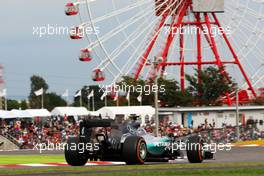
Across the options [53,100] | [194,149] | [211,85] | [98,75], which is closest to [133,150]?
[194,149]

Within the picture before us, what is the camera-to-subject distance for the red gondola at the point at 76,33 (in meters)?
61.4

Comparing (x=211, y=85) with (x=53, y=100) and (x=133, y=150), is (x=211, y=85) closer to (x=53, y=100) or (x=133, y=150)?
(x=133, y=150)

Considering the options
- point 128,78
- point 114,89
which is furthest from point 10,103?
point 114,89

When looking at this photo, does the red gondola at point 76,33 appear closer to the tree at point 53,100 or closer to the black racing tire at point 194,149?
the black racing tire at point 194,149

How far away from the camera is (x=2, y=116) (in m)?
60.2

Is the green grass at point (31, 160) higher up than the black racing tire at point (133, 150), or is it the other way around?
the black racing tire at point (133, 150)

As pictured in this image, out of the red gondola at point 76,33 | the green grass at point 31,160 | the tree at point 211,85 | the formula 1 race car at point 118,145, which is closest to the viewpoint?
the formula 1 race car at point 118,145

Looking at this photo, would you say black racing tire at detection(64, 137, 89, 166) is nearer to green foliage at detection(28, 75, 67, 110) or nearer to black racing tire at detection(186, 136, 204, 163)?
black racing tire at detection(186, 136, 204, 163)

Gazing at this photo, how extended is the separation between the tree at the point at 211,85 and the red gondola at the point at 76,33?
18.5m

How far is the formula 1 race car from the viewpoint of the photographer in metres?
25.5

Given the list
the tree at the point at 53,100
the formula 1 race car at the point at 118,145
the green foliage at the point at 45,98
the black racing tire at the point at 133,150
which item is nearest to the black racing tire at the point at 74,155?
the formula 1 race car at the point at 118,145

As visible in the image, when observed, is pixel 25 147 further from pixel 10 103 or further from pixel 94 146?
pixel 10 103

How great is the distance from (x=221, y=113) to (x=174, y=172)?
4765 centimetres

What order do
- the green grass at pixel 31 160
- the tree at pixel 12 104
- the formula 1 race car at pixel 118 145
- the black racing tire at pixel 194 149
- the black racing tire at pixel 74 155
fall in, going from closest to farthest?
the formula 1 race car at pixel 118 145 → the black racing tire at pixel 74 155 → the black racing tire at pixel 194 149 → the green grass at pixel 31 160 → the tree at pixel 12 104
